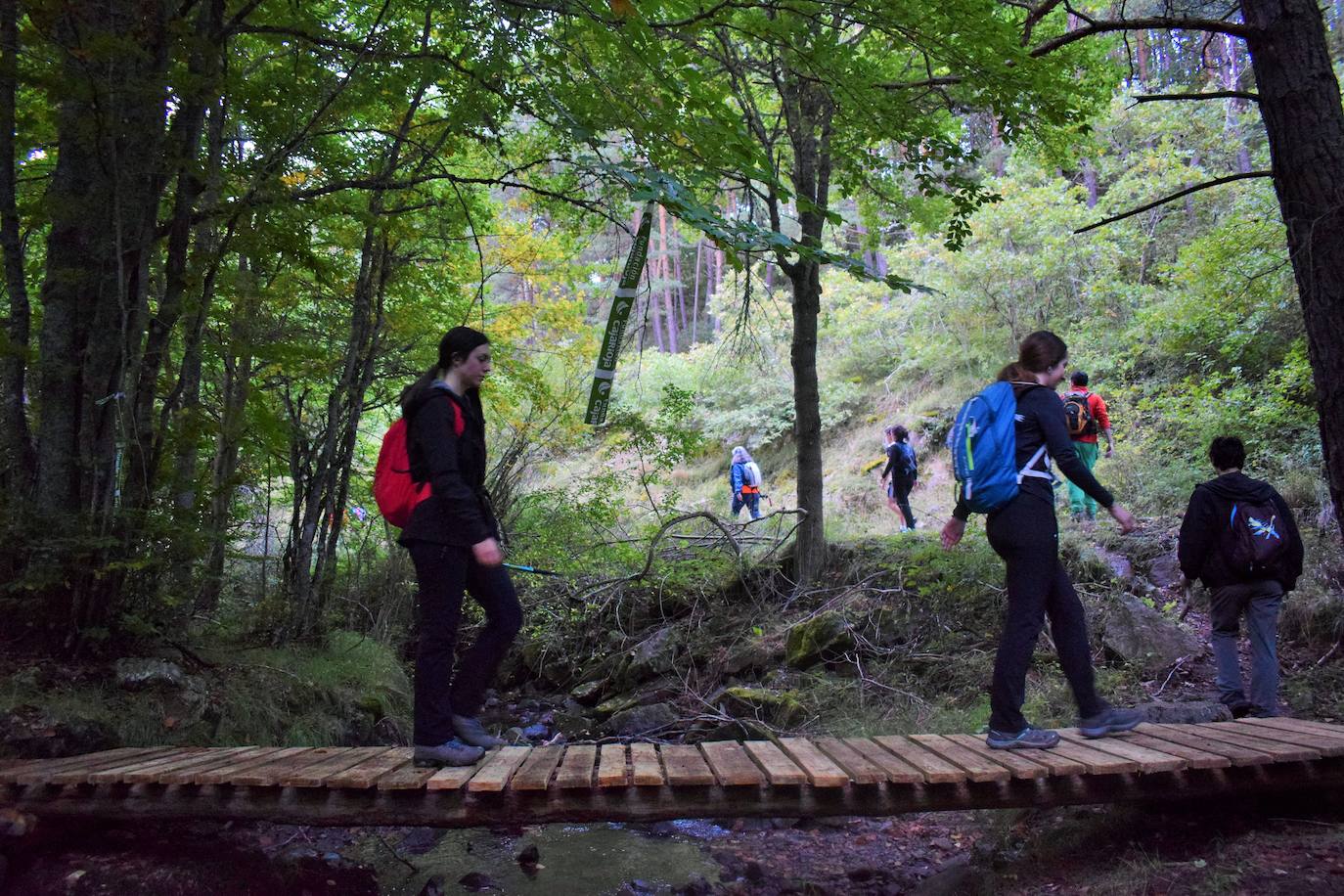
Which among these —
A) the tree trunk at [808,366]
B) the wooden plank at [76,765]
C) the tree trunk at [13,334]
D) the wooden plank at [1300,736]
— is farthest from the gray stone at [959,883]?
the tree trunk at [13,334]

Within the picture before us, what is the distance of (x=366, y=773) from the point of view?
3473 millimetres

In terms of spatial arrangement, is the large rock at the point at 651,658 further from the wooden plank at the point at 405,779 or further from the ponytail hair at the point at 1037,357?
the ponytail hair at the point at 1037,357

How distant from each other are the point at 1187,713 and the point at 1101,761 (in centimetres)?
175

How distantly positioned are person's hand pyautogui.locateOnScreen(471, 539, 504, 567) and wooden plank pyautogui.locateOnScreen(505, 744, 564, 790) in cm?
92

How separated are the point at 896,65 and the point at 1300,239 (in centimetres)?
490

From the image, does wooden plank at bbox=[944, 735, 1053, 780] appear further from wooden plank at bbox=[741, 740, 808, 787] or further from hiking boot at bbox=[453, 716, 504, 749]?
hiking boot at bbox=[453, 716, 504, 749]

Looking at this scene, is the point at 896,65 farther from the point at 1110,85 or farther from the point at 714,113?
the point at 714,113

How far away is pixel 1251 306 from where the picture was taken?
9984 mm

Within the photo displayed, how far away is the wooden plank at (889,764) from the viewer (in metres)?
3.42

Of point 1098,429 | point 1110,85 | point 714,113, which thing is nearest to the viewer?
point 714,113

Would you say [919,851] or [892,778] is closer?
[892,778]

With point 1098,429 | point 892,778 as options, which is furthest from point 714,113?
point 1098,429

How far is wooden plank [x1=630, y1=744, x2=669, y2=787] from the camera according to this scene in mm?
3432

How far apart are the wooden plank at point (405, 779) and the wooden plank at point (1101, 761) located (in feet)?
8.61
